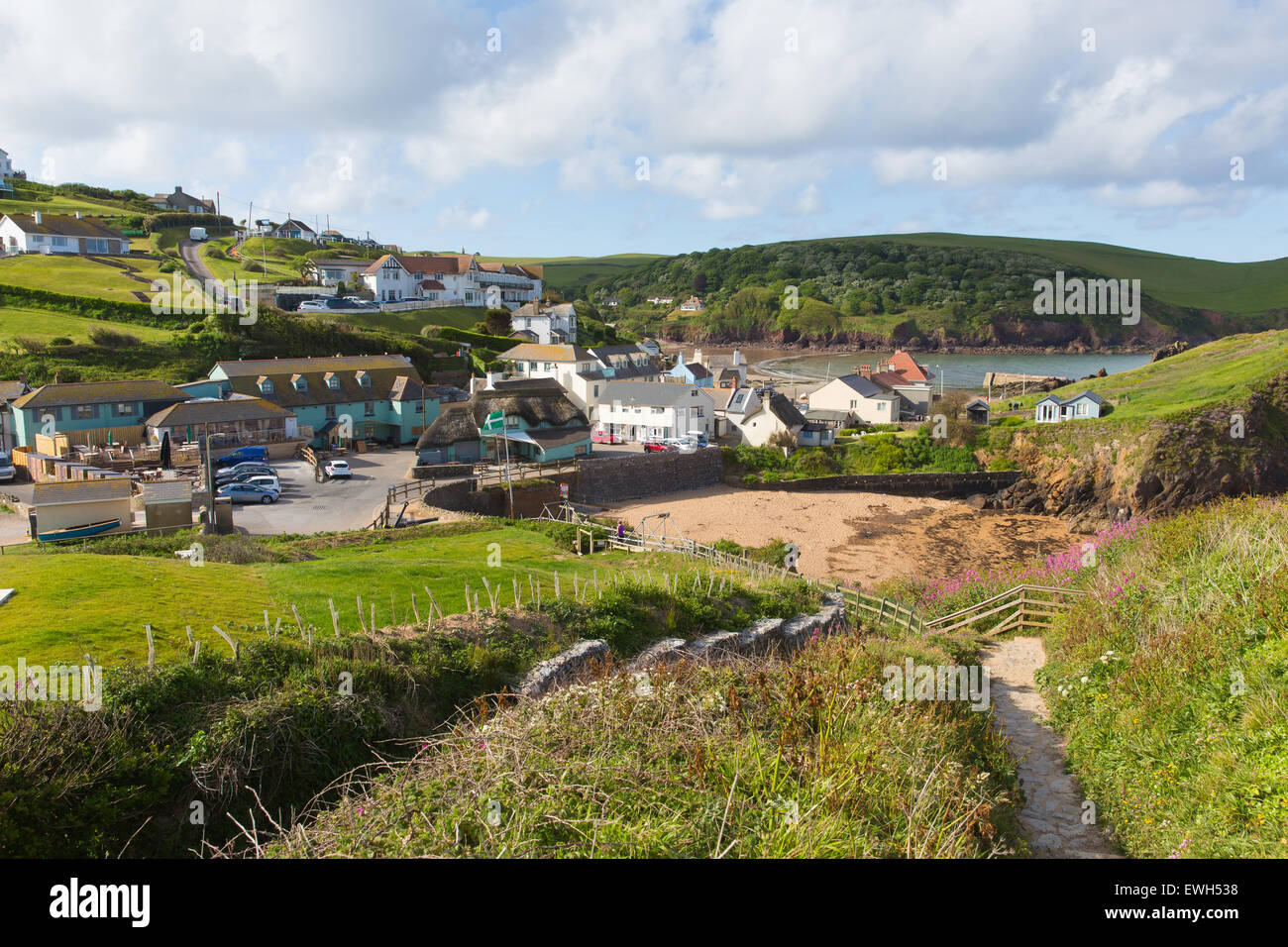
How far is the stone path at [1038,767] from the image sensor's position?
9492 millimetres

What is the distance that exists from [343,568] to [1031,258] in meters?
187

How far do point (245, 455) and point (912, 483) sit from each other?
3608 centimetres

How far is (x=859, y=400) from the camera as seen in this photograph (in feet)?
189

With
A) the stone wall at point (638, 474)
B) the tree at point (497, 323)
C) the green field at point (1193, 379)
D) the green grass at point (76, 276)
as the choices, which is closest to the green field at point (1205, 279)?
the green field at point (1193, 379)

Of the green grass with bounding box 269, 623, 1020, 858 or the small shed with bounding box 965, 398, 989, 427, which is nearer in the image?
the green grass with bounding box 269, 623, 1020, 858

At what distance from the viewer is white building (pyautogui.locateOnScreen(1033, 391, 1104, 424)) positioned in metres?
49.2

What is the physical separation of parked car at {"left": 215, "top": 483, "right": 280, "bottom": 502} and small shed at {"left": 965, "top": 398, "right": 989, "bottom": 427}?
4239 centimetres

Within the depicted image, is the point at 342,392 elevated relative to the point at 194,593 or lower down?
elevated

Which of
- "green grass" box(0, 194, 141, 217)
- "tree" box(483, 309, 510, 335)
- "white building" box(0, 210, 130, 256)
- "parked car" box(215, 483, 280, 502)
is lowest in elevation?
"parked car" box(215, 483, 280, 502)

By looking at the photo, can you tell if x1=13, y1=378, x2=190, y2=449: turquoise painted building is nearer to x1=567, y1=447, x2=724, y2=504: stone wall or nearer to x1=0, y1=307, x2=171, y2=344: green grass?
x1=0, y1=307, x2=171, y2=344: green grass

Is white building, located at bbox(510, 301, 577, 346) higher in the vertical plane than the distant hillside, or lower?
lower

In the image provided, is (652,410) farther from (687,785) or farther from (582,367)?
(687,785)

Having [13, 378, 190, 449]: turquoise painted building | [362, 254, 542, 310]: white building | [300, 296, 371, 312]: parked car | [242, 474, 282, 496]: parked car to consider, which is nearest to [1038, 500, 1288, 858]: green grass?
[242, 474, 282, 496]: parked car

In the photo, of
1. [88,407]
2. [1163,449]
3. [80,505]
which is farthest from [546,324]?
[80,505]
